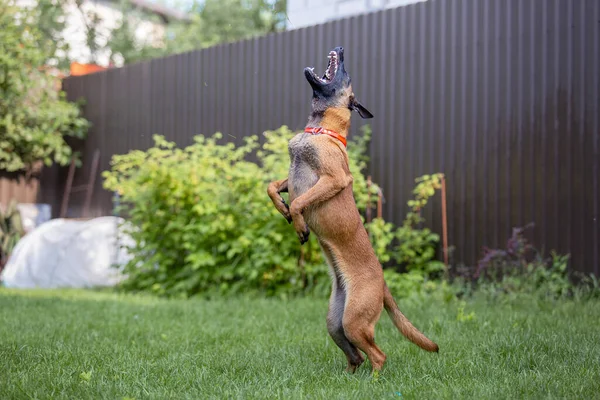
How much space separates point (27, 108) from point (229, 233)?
4740 mm

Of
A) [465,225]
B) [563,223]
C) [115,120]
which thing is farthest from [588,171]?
[115,120]

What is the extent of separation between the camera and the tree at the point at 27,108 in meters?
10.1

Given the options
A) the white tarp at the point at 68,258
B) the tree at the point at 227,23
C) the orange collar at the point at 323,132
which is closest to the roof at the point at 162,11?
the tree at the point at 227,23

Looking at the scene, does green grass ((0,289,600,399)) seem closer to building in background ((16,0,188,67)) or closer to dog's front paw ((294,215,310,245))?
dog's front paw ((294,215,310,245))

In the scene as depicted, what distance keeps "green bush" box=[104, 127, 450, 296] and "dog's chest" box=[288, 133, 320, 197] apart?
10.6 ft

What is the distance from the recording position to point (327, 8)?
33.5ft

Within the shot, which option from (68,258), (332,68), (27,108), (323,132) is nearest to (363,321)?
(323,132)

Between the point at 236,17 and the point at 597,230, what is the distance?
17.7 m

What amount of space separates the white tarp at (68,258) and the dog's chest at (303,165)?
5.81 m

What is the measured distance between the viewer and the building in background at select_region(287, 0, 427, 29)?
960 centimetres

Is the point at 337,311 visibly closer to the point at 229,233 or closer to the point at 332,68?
the point at 332,68

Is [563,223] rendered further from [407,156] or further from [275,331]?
[275,331]

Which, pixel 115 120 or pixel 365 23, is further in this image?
pixel 115 120

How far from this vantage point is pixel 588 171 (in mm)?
6168
